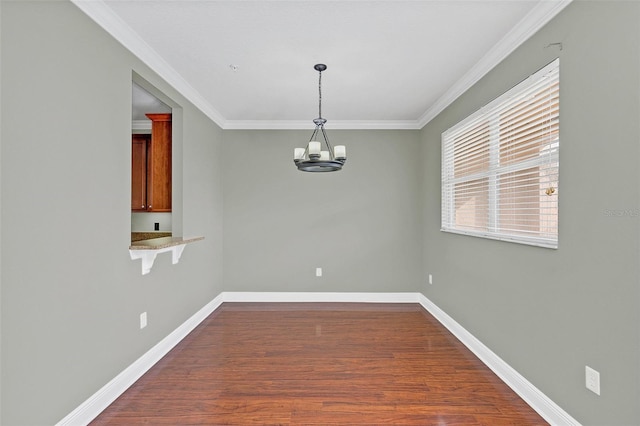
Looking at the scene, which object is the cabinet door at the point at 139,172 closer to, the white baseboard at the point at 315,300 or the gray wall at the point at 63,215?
the white baseboard at the point at 315,300

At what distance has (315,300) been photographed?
16.1 feet

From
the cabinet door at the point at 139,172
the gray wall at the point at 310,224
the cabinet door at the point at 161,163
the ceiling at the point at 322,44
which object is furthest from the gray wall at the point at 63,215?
the gray wall at the point at 310,224

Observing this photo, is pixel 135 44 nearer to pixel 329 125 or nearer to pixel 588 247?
pixel 329 125

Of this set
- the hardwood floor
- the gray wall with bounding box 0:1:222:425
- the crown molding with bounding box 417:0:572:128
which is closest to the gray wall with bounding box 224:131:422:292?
the hardwood floor

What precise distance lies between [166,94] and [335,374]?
9.59 feet

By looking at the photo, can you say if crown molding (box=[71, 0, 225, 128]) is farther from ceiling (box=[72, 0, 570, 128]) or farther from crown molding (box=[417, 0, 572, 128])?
crown molding (box=[417, 0, 572, 128])

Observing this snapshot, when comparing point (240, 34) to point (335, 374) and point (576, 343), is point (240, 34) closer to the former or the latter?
point (335, 374)

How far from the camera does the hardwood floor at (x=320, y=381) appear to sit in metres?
2.18

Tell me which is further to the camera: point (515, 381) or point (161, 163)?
point (161, 163)

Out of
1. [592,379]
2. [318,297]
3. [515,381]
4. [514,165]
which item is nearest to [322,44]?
[514,165]

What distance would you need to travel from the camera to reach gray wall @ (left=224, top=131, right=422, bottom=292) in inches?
194

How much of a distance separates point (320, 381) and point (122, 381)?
1.45 m

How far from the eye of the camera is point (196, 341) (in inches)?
135

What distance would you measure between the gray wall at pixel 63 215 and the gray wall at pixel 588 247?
291 centimetres
